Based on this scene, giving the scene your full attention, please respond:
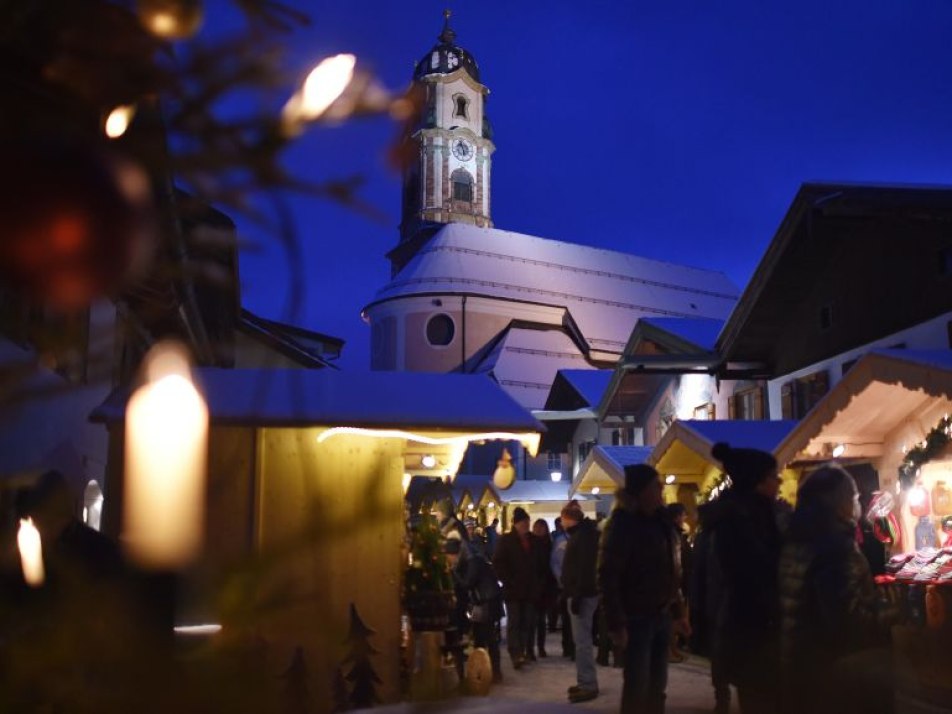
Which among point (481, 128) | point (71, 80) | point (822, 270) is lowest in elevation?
point (71, 80)

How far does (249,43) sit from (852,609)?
13.4 feet

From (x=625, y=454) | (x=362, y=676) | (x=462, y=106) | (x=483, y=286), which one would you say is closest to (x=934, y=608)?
(x=362, y=676)

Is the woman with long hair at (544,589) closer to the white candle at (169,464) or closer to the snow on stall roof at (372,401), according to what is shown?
the snow on stall roof at (372,401)

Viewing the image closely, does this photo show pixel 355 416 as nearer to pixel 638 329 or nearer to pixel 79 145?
pixel 79 145

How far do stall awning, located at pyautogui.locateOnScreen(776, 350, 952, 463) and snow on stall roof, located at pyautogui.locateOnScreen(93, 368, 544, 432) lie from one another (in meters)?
4.07

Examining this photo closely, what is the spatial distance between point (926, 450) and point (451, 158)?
65794 millimetres

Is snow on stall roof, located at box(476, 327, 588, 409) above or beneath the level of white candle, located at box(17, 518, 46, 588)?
above

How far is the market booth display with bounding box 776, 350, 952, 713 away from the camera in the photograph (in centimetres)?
962

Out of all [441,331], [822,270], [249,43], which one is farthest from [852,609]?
[441,331]

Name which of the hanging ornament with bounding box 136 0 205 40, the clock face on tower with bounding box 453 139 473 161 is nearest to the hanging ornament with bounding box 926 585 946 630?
the hanging ornament with bounding box 136 0 205 40

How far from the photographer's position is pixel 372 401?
905cm

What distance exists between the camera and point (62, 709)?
1476 millimetres

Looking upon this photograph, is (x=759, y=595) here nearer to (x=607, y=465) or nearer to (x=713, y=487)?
(x=713, y=487)

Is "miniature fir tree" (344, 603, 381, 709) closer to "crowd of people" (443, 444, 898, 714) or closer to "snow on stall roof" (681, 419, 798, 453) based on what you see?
"crowd of people" (443, 444, 898, 714)
